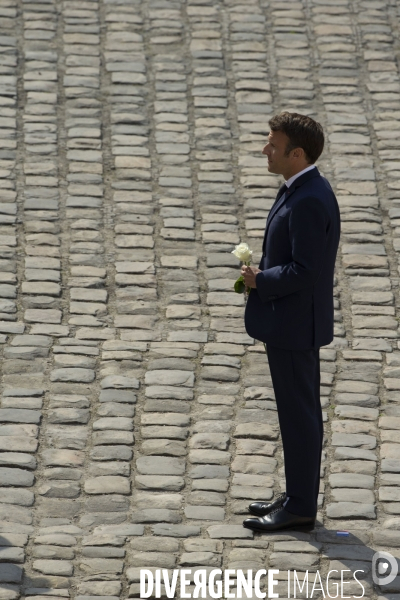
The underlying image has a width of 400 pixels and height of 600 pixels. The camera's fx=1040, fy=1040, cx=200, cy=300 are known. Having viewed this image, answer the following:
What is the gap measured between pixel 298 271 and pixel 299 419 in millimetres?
786

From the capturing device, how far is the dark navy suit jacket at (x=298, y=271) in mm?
4863

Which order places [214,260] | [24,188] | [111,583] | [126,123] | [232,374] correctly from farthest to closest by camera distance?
[126,123] < [24,188] < [214,260] < [232,374] < [111,583]

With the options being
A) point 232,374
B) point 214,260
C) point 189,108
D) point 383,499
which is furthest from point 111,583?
point 189,108

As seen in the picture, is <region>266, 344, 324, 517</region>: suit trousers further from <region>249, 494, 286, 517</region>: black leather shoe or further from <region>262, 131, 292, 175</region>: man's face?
<region>262, 131, 292, 175</region>: man's face

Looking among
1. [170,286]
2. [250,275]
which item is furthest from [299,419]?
[170,286]

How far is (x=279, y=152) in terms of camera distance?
4.98 m

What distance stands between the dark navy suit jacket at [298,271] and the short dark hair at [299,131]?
0.13 meters

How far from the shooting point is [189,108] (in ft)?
31.9

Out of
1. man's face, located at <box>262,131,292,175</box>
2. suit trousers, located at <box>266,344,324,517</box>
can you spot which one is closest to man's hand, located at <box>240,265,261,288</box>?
suit trousers, located at <box>266,344,324,517</box>

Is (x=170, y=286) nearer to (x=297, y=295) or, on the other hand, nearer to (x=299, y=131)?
(x=297, y=295)

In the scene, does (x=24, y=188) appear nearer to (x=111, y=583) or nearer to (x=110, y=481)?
(x=110, y=481)

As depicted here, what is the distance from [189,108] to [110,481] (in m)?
4.91

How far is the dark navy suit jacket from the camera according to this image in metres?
4.86

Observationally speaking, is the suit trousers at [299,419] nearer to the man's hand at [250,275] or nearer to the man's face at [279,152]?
the man's hand at [250,275]
